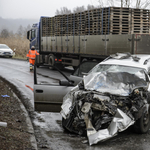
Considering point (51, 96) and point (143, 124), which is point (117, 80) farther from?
point (51, 96)

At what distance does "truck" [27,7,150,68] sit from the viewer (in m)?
12.9

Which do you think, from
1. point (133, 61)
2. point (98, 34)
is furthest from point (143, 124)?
point (98, 34)

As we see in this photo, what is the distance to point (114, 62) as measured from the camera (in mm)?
7512

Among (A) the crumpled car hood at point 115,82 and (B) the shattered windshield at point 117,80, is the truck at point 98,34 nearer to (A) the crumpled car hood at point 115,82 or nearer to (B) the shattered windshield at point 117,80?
(B) the shattered windshield at point 117,80

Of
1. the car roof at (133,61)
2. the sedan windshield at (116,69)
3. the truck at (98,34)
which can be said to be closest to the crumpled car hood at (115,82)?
the sedan windshield at (116,69)

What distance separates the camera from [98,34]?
1512cm

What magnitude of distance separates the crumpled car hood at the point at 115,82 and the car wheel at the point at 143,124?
0.58 meters

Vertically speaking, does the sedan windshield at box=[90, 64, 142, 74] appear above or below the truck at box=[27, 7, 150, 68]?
below

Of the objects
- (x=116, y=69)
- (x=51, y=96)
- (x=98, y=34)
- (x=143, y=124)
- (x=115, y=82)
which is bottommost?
(x=143, y=124)

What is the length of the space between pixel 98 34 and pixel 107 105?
9740mm

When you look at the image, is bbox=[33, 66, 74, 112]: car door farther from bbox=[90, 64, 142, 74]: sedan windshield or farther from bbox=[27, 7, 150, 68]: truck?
bbox=[27, 7, 150, 68]: truck

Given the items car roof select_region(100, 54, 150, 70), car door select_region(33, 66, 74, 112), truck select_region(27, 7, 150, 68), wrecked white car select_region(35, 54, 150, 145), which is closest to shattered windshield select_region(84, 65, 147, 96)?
wrecked white car select_region(35, 54, 150, 145)

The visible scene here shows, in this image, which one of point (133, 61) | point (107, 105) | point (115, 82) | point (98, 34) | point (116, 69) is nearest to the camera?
point (107, 105)

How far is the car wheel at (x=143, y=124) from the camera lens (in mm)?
6011
